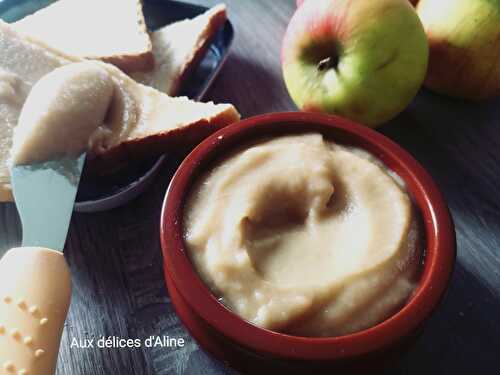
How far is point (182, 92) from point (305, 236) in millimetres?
504

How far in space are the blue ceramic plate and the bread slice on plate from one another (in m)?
0.02

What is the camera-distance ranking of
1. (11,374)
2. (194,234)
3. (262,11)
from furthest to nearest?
(262,11) → (194,234) → (11,374)

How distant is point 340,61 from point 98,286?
0.52m

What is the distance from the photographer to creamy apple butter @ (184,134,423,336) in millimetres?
476

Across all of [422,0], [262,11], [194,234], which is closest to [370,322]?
[194,234]

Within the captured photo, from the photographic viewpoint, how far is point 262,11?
3.71 ft

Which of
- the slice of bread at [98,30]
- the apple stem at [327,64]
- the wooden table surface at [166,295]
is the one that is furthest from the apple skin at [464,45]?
the slice of bread at [98,30]

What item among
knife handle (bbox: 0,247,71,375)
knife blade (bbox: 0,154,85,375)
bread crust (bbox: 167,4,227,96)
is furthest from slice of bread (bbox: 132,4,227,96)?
knife handle (bbox: 0,247,71,375)

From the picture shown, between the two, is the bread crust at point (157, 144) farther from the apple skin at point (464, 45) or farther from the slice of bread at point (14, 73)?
the apple skin at point (464, 45)

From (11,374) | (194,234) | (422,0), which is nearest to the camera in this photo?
(11,374)

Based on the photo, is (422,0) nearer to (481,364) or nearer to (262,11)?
A: (262,11)

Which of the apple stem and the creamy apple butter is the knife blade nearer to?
the creamy apple butter

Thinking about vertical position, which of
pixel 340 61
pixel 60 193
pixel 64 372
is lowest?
pixel 64 372

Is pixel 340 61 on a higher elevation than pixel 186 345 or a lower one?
higher
